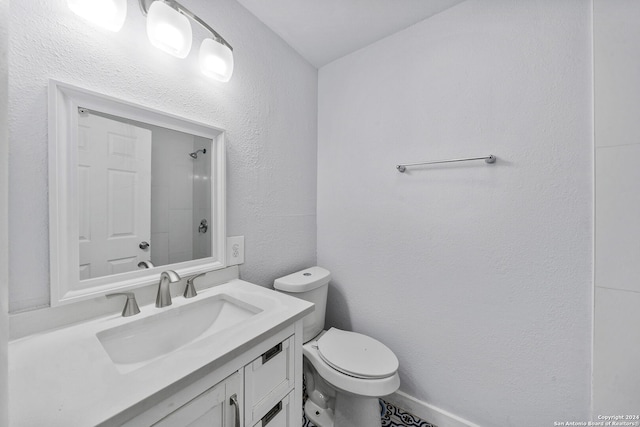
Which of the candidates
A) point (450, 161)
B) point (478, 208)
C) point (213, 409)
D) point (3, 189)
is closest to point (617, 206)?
point (478, 208)

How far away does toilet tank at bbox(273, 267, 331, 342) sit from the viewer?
4.14 ft

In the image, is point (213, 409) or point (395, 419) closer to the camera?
point (213, 409)

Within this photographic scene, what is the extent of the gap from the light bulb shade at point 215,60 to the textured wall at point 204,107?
0.05 metres

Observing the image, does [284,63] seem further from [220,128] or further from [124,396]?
[124,396]

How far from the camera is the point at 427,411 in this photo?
1.26m

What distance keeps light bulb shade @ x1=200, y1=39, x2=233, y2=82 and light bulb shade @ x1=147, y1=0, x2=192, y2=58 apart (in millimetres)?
110

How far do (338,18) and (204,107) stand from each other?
34.4 inches

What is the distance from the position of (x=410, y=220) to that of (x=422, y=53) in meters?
0.91

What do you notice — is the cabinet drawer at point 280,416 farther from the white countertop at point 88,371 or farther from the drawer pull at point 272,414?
the white countertop at point 88,371

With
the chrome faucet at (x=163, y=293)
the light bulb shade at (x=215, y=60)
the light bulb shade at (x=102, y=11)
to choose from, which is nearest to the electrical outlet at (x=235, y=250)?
the chrome faucet at (x=163, y=293)

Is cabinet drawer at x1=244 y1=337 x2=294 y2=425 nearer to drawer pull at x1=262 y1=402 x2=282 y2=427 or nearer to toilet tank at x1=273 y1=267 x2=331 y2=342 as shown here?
drawer pull at x1=262 y1=402 x2=282 y2=427

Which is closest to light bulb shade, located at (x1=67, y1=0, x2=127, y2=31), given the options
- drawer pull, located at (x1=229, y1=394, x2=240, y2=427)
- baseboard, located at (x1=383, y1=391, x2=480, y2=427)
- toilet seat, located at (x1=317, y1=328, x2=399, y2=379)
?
drawer pull, located at (x1=229, y1=394, x2=240, y2=427)

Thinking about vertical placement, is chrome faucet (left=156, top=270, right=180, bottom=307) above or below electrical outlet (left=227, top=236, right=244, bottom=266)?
below

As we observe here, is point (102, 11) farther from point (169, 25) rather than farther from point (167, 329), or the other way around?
point (167, 329)
